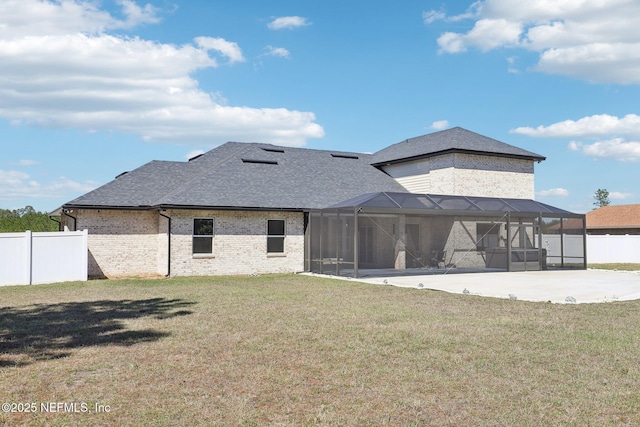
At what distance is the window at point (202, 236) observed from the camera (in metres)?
22.9

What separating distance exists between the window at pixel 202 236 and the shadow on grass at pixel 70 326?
26.3 ft

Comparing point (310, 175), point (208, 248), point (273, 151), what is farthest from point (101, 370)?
point (273, 151)

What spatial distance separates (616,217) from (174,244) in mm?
36241

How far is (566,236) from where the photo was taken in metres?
28.1

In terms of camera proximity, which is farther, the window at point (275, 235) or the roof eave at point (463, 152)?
the roof eave at point (463, 152)

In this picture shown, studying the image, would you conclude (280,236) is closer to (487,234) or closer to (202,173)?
(202,173)

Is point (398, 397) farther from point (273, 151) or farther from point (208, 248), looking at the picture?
point (273, 151)

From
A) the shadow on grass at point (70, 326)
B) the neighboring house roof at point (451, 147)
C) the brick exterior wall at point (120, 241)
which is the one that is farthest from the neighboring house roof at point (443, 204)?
the shadow on grass at point (70, 326)

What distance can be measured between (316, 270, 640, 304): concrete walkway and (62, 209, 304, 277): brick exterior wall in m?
5.26

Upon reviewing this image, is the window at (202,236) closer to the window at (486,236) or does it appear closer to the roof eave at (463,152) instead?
the roof eave at (463,152)

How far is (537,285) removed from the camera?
18797mm

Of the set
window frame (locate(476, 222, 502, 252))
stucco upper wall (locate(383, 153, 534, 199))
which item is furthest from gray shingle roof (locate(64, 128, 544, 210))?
window frame (locate(476, 222, 502, 252))

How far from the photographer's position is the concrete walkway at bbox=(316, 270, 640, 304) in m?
15.7

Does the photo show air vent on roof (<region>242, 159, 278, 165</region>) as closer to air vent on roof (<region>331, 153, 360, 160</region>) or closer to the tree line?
air vent on roof (<region>331, 153, 360, 160</region>)
